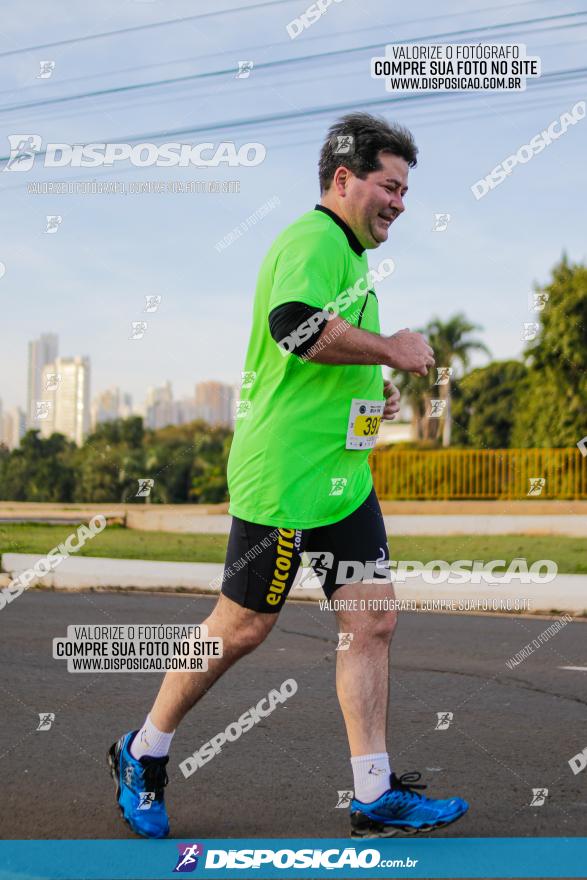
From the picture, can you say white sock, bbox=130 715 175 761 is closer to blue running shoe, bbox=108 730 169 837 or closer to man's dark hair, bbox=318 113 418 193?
blue running shoe, bbox=108 730 169 837

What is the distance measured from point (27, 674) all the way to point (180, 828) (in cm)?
284

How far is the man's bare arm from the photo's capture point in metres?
3.03

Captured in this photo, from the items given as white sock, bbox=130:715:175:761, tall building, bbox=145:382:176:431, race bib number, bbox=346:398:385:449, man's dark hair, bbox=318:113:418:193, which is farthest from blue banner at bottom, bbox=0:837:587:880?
tall building, bbox=145:382:176:431

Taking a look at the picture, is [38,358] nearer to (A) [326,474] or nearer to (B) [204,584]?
(B) [204,584]

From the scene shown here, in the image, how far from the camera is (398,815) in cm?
316

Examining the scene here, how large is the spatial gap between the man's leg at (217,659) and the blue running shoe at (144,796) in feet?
0.38

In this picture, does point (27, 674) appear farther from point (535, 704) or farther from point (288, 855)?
point (288, 855)

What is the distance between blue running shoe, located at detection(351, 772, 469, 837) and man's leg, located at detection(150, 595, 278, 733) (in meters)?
0.55

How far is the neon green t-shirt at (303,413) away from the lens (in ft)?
10.4

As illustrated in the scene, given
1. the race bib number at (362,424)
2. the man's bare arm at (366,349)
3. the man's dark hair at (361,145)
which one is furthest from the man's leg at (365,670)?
the man's dark hair at (361,145)

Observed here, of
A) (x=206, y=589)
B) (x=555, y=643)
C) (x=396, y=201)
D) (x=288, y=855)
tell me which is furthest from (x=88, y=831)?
(x=206, y=589)

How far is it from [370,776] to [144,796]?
2.08 feet

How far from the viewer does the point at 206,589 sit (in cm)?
1052

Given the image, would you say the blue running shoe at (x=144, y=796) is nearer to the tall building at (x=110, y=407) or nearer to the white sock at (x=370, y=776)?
the white sock at (x=370, y=776)
